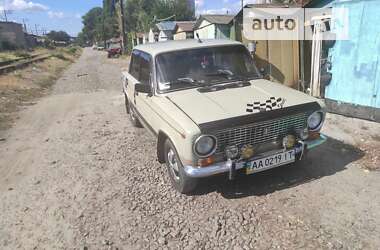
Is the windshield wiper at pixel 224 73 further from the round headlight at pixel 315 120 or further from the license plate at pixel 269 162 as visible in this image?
the license plate at pixel 269 162

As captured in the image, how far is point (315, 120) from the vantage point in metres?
4.15

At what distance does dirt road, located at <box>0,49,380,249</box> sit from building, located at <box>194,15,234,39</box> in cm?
872

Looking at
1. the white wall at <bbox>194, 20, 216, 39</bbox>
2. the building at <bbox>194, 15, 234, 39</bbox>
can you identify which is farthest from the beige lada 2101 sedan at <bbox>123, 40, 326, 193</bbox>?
the white wall at <bbox>194, 20, 216, 39</bbox>

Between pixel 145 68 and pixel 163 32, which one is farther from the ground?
pixel 163 32

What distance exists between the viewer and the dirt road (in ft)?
10.9

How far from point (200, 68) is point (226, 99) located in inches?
36.8

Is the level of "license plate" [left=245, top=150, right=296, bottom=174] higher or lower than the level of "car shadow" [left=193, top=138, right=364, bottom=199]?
higher

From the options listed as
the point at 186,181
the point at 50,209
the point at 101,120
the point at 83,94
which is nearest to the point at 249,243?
the point at 186,181

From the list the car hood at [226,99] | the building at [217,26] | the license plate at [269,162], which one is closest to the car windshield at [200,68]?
the car hood at [226,99]

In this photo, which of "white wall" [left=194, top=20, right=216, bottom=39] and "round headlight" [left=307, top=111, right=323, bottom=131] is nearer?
"round headlight" [left=307, top=111, right=323, bottom=131]

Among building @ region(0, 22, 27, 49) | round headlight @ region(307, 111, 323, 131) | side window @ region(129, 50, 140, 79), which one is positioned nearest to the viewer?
round headlight @ region(307, 111, 323, 131)

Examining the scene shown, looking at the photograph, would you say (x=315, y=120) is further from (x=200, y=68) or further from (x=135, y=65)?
(x=135, y=65)

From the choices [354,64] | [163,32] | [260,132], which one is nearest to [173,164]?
[260,132]

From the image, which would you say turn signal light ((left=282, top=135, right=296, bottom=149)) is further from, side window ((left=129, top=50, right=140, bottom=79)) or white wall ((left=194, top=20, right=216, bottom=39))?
white wall ((left=194, top=20, right=216, bottom=39))
